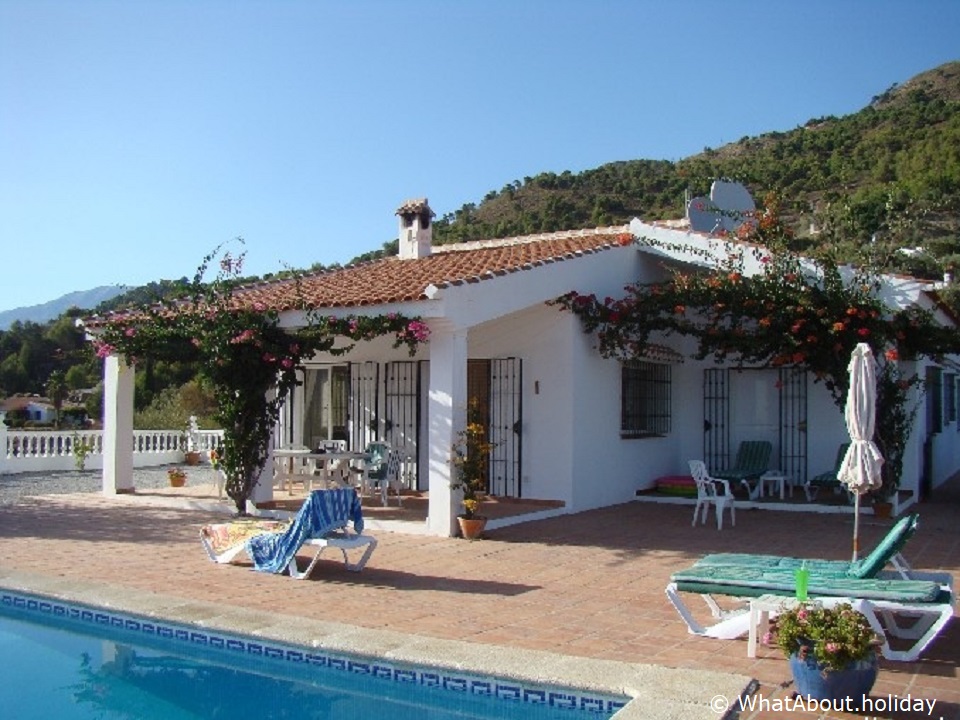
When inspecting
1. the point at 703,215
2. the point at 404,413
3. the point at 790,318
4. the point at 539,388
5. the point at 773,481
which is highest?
the point at 703,215

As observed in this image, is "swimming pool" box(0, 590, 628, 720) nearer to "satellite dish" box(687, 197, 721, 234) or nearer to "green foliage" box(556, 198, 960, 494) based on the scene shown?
"green foliage" box(556, 198, 960, 494)

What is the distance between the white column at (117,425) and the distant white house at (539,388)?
32 millimetres

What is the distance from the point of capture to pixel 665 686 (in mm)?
5559

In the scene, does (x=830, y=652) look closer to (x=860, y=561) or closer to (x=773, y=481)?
(x=860, y=561)

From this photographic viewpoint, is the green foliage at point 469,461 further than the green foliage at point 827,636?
Yes

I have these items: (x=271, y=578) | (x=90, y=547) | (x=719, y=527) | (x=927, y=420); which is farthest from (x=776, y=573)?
(x=927, y=420)

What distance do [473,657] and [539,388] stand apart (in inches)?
341

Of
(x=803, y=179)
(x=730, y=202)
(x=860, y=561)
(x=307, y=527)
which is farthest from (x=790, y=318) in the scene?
(x=803, y=179)

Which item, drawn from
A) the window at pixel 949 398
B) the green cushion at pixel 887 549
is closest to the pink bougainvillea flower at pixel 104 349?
the green cushion at pixel 887 549

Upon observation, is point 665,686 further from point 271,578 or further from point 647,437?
point 647,437

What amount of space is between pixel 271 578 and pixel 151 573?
126cm

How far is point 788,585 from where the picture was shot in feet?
22.0

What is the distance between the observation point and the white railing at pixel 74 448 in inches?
840

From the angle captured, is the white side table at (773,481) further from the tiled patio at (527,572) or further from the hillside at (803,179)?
the hillside at (803,179)
